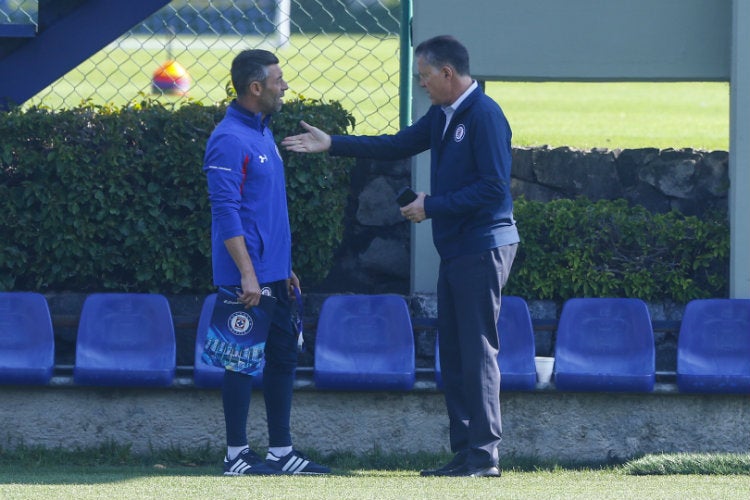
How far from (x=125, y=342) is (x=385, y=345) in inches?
47.8

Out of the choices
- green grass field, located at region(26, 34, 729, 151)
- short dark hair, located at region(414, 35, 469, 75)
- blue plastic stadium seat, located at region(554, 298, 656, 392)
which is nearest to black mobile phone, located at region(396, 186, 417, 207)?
short dark hair, located at region(414, 35, 469, 75)

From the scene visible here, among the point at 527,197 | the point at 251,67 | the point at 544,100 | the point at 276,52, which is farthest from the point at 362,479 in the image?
the point at 544,100

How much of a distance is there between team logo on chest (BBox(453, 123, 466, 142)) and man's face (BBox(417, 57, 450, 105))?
0.13 meters

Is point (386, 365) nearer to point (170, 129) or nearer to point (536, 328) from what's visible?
point (536, 328)

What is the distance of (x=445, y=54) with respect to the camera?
512 cm

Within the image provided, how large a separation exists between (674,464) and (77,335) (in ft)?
9.08

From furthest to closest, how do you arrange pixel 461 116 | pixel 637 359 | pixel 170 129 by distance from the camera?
pixel 170 129, pixel 637 359, pixel 461 116

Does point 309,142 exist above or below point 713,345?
above

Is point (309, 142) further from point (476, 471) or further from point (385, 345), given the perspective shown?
point (476, 471)

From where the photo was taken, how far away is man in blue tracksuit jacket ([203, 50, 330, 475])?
4.94 m

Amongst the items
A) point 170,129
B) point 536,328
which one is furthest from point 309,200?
point 536,328

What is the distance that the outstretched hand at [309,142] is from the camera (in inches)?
210

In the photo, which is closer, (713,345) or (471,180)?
(471,180)

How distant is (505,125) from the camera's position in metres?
5.15
